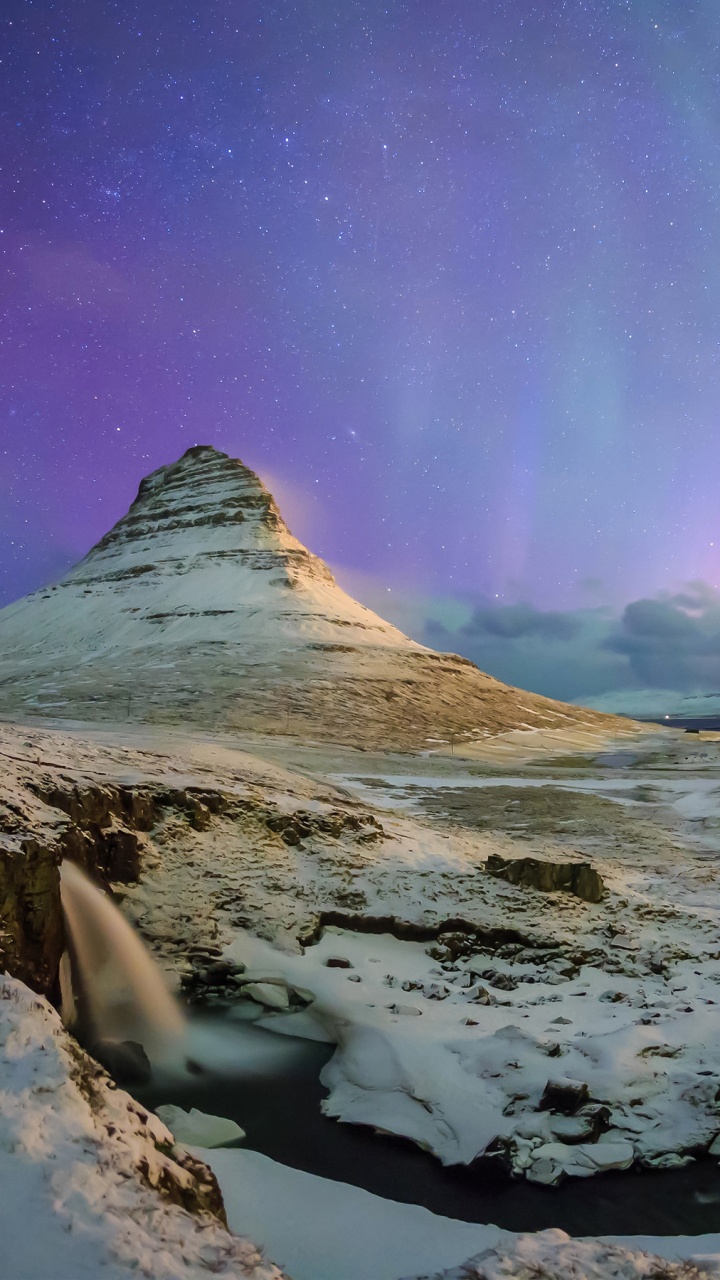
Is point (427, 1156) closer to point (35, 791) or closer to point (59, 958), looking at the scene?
point (59, 958)

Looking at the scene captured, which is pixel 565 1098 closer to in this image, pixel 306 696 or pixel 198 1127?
pixel 198 1127

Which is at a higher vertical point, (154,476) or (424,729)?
(154,476)

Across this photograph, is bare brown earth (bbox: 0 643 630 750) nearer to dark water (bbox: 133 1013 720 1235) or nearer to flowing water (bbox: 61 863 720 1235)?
flowing water (bbox: 61 863 720 1235)

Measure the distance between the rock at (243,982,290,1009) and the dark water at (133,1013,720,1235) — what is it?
5.84ft

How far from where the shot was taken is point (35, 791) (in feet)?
34.5

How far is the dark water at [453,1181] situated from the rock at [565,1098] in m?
0.68

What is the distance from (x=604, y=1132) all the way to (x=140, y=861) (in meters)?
7.78

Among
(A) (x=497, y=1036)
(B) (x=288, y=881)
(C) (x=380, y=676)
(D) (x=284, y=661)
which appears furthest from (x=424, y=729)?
(A) (x=497, y=1036)

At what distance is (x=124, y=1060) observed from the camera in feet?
25.6

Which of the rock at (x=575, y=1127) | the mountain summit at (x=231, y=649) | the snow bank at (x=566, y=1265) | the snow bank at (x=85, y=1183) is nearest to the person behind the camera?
the snow bank at (x=85, y=1183)

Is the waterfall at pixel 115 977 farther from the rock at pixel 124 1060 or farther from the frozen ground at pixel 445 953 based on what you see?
the frozen ground at pixel 445 953

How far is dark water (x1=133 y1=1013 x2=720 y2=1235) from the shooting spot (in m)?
5.64

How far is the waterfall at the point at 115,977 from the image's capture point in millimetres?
8430

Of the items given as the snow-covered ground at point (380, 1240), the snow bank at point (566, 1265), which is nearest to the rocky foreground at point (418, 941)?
the snow-covered ground at point (380, 1240)
